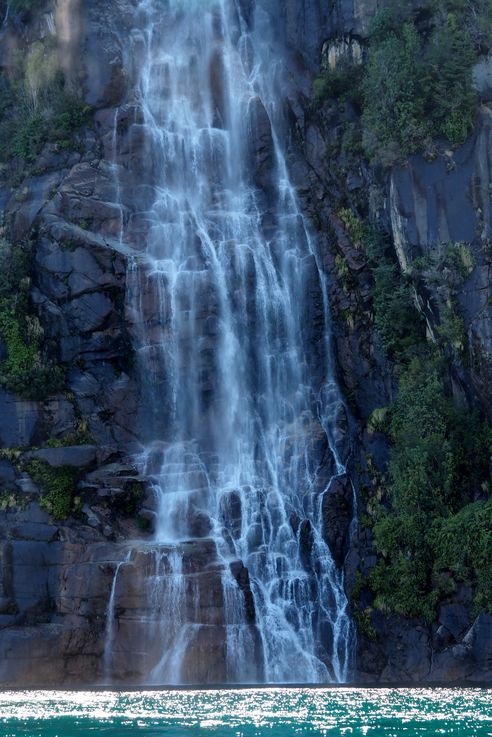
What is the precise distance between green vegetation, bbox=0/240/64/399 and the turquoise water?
12.6 meters

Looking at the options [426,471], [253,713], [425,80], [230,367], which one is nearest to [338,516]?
[426,471]

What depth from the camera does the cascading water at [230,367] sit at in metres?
35.9

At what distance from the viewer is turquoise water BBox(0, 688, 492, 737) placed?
2241 cm

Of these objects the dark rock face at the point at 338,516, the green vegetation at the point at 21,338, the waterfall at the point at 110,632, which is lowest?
the waterfall at the point at 110,632

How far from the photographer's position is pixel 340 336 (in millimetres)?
42344

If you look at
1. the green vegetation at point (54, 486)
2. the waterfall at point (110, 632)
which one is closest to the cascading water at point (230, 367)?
the waterfall at point (110, 632)

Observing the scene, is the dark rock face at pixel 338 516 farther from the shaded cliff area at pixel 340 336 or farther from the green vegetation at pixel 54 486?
the green vegetation at pixel 54 486

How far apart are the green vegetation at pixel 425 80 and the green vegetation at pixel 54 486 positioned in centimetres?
1657

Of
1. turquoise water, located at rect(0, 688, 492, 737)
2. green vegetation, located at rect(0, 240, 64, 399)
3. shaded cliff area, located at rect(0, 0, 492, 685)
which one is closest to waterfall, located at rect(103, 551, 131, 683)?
shaded cliff area, located at rect(0, 0, 492, 685)

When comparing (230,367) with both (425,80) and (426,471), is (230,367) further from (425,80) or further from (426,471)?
(425,80)

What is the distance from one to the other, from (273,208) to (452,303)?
10.3 meters

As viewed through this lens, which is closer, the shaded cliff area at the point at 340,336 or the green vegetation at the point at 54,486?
the shaded cliff area at the point at 340,336

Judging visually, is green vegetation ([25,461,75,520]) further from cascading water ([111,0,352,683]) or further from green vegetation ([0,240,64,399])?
green vegetation ([0,240,64,399])

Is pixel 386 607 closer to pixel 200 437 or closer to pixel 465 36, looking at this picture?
pixel 200 437
